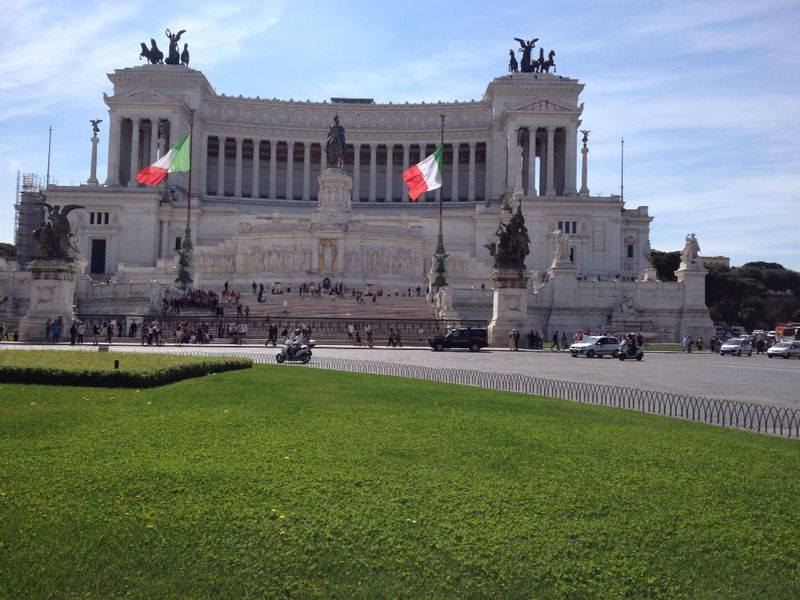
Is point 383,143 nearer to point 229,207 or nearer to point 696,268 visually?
point 229,207

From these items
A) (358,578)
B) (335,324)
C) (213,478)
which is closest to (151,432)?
(213,478)

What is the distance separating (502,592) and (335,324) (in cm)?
4459

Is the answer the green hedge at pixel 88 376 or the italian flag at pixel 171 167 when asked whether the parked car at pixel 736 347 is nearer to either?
the green hedge at pixel 88 376

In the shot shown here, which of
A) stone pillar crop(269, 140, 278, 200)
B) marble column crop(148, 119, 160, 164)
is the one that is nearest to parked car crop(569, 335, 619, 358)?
marble column crop(148, 119, 160, 164)

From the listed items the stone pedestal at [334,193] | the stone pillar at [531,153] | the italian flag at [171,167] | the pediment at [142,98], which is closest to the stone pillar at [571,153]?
the stone pillar at [531,153]

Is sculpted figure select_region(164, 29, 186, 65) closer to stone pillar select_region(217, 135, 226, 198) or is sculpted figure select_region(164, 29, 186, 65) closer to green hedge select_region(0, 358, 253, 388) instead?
stone pillar select_region(217, 135, 226, 198)

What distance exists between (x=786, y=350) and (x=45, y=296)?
44.6 meters

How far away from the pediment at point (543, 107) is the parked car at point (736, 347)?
183 ft

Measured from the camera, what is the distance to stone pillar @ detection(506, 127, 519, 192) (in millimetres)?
101438

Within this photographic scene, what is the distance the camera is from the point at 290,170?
359 feet

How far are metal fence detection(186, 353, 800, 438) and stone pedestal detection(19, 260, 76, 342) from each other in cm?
2330

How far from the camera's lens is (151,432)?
12.7 meters

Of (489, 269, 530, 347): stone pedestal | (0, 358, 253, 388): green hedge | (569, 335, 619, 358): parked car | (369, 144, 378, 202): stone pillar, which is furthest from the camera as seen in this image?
(369, 144, 378, 202): stone pillar

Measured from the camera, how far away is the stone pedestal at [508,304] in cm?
4997
